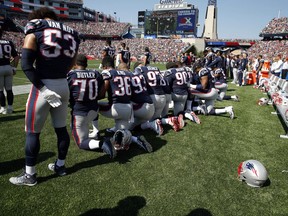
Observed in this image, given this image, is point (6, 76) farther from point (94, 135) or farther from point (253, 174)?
point (253, 174)

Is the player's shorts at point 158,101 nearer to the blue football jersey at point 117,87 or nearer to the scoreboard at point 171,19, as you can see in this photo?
the blue football jersey at point 117,87

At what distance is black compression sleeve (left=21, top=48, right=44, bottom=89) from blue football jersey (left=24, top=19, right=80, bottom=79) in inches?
3.6

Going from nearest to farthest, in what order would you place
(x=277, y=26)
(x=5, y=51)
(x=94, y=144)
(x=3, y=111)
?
(x=94, y=144) → (x=5, y=51) → (x=3, y=111) → (x=277, y=26)

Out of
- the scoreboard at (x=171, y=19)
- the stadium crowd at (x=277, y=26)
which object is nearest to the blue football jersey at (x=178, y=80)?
the scoreboard at (x=171, y=19)

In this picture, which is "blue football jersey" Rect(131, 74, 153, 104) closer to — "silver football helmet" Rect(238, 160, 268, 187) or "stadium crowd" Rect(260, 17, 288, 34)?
"silver football helmet" Rect(238, 160, 268, 187)

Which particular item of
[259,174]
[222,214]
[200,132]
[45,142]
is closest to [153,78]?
[200,132]

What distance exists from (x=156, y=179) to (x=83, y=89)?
191cm

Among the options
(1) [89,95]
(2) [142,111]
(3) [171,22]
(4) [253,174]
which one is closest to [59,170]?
(1) [89,95]

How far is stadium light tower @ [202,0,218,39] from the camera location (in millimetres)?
71688

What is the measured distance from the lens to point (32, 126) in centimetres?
311

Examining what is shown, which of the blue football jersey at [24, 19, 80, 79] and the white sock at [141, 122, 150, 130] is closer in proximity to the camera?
the blue football jersey at [24, 19, 80, 79]

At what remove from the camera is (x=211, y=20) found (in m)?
71.4

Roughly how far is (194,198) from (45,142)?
3.26 metres

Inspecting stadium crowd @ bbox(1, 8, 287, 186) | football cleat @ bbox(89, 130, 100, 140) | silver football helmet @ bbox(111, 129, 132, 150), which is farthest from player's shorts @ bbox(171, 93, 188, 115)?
silver football helmet @ bbox(111, 129, 132, 150)
